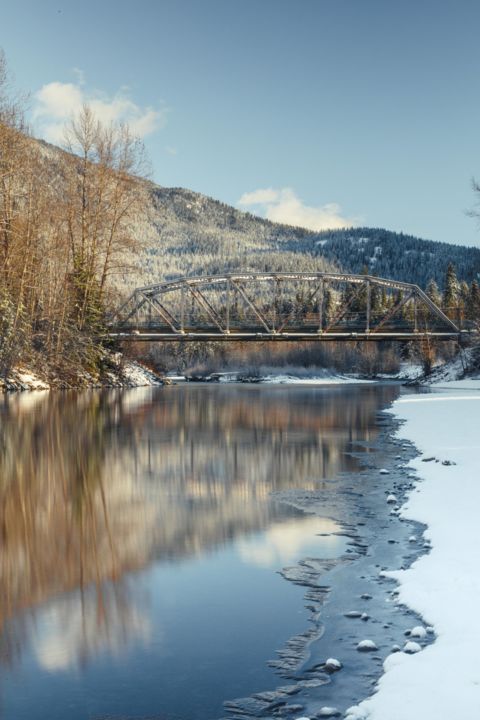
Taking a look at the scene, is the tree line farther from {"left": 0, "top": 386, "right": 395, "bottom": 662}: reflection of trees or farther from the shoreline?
the shoreline

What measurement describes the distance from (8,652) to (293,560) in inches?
126

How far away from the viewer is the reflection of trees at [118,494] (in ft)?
20.5

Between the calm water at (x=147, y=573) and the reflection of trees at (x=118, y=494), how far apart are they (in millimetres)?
27

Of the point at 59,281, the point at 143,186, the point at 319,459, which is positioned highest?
the point at 143,186

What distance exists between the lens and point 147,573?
684cm

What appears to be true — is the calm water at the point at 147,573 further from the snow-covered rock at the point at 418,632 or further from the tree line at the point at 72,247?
the tree line at the point at 72,247

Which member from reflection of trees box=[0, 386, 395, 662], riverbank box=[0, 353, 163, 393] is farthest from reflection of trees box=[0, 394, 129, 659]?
riverbank box=[0, 353, 163, 393]

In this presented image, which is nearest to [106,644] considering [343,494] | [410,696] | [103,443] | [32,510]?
[410,696]

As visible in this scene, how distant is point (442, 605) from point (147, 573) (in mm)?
2540

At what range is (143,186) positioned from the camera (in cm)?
5062

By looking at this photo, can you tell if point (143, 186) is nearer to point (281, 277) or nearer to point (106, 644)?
point (281, 277)

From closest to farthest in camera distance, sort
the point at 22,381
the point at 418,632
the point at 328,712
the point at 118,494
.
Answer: the point at 328,712 < the point at 418,632 < the point at 118,494 < the point at 22,381

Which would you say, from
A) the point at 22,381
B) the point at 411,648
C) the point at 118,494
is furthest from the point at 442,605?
the point at 22,381

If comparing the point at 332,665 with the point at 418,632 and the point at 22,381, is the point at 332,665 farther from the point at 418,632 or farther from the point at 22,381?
the point at 22,381
